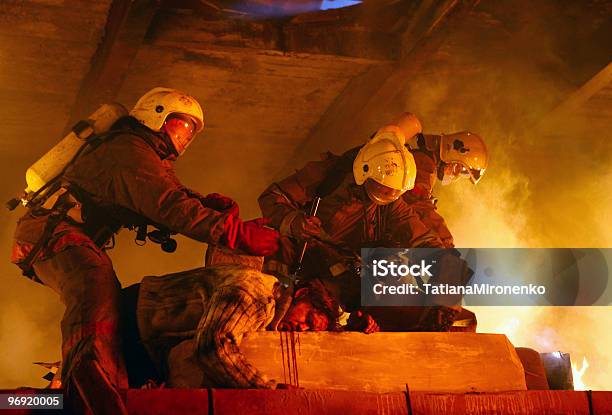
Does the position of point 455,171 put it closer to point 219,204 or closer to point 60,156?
point 219,204

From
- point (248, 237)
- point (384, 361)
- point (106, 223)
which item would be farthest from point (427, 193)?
point (106, 223)

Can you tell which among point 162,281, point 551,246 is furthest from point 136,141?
point 551,246

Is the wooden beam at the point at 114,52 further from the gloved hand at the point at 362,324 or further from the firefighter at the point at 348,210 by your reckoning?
the gloved hand at the point at 362,324

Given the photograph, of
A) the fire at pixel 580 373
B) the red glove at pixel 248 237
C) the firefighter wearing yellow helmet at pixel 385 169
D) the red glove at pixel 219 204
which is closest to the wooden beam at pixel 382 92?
the firefighter wearing yellow helmet at pixel 385 169

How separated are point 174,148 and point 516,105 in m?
5.36

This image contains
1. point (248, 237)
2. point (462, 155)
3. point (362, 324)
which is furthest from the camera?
point (462, 155)

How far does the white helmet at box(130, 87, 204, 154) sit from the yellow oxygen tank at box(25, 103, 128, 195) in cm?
24

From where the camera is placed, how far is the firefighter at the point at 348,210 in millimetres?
6668

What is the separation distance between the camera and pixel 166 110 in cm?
619

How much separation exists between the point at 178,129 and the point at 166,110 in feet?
0.51

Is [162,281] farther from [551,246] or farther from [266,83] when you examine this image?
[551,246]

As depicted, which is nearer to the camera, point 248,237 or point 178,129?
point 248,237

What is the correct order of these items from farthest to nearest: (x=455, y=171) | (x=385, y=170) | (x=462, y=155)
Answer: (x=455, y=171), (x=462, y=155), (x=385, y=170)

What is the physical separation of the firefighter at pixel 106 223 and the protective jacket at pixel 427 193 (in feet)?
8.56
